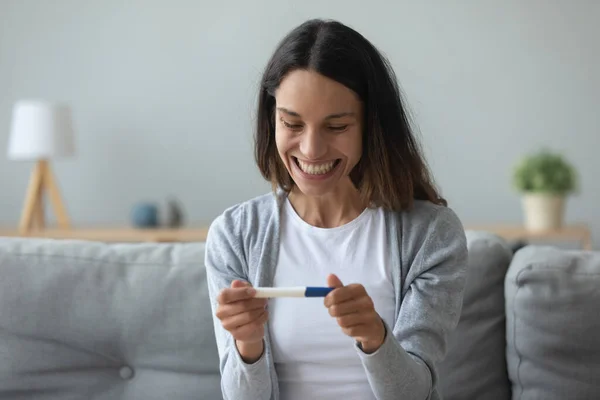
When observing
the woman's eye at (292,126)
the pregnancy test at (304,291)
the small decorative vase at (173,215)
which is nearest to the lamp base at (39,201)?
the small decorative vase at (173,215)

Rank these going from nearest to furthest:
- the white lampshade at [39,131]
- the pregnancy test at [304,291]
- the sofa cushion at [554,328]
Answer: the pregnancy test at [304,291] < the sofa cushion at [554,328] < the white lampshade at [39,131]

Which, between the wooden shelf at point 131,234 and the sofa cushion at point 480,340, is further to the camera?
the wooden shelf at point 131,234

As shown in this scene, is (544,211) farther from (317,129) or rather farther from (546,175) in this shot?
(317,129)

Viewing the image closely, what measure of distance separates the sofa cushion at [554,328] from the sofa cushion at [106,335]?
1.89ft

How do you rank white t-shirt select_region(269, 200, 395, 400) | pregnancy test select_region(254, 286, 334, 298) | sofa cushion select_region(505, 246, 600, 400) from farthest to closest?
sofa cushion select_region(505, 246, 600, 400), white t-shirt select_region(269, 200, 395, 400), pregnancy test select_region(254, 286, 334, 298)

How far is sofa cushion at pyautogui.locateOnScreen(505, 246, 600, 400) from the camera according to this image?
1.57 meters

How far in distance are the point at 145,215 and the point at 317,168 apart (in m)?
2.61

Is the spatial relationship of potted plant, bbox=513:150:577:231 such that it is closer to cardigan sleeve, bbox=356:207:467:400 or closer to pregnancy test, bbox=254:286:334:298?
cardigan sleeve, bbox=356:207:467:400

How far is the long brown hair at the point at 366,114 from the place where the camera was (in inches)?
52.0

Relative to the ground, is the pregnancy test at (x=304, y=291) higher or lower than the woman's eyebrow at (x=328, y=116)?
lower

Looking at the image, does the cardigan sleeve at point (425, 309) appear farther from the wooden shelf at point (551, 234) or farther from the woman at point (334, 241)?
the wooden shelf at point (551, 234)

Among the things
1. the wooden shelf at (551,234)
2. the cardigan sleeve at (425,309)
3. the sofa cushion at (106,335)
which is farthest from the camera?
the wooden shelf at (551,234)

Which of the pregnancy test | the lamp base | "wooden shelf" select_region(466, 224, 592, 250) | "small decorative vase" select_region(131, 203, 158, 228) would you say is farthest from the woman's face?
the lamp base

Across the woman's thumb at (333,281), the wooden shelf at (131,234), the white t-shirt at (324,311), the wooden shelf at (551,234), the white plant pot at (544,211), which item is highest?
the woman's thumb at (333,281)
